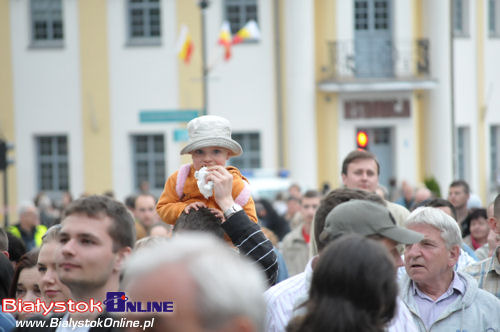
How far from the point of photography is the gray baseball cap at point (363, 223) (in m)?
4.30

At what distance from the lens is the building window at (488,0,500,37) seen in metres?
33.2

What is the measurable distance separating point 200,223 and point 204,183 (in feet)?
1.27

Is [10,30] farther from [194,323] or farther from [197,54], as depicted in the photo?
[194,323]

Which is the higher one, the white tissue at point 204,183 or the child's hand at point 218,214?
the white tissue at point 204,183

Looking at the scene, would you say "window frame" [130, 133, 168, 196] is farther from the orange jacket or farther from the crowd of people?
the orange jacket

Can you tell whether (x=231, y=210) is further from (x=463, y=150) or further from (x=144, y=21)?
(x=463, y=150)

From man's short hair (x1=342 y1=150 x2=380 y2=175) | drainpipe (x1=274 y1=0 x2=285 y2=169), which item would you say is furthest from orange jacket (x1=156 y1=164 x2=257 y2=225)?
drainpipe (x1=274 y1=0 x2=285 y2=169)

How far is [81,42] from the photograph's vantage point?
3002cm

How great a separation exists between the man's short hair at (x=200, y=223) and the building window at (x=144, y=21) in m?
25.8

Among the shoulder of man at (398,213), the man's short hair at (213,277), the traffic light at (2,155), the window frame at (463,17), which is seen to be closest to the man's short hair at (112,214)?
the man's short hair at (213,277)

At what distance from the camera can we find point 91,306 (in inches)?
154

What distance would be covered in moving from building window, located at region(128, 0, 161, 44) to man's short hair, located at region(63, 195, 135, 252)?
2653 cm

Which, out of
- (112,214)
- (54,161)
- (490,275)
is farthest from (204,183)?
(54,161)

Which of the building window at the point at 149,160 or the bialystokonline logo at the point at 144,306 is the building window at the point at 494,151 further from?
the bialystokonline logo at the point at 144,306
